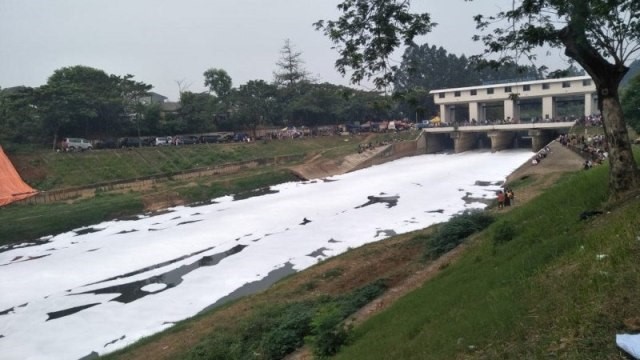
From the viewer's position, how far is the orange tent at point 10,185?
36.2 metres

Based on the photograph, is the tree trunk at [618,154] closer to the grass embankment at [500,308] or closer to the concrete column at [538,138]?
the grass embankment at [500,308]

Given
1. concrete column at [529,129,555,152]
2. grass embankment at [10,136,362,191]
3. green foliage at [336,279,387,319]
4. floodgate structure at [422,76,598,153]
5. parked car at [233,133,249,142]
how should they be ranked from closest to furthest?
green foliage at [336,279,387,319] < grass embankment at [10,136,362,191] < concrete column at [529,129,555,152] < floodgate structure at [422,76,598,153] < parked car at [233,133,249,142]

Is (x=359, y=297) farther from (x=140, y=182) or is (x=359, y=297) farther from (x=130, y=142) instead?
(x=130, y=142)

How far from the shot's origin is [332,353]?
28.6ft

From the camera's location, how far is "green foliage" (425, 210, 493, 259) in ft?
54.7

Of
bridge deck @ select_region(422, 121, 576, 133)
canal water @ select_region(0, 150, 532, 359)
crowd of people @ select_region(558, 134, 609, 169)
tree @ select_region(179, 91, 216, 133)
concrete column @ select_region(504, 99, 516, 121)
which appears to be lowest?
canal water @ select_region(0, 150, 532, 359)

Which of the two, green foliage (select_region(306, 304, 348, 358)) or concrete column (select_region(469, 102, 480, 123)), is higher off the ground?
concrete column (select_region(469, 102, 480, 123))

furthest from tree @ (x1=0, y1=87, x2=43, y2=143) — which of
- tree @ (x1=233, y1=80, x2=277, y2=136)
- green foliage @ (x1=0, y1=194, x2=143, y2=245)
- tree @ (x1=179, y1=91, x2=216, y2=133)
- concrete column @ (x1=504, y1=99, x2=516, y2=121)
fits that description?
concrete column @ (x1=504, y1=99, x2=516, y2=121)

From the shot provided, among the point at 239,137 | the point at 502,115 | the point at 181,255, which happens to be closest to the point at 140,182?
the point at 181,255

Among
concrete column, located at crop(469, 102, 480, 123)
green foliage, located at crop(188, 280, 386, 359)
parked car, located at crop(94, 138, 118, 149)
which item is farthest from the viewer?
concrete column, located at crop(469, 102, 480, 123)

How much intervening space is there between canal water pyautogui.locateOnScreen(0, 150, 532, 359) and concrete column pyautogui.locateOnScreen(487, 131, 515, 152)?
847 inches

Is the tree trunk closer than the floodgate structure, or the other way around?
the tree trunk

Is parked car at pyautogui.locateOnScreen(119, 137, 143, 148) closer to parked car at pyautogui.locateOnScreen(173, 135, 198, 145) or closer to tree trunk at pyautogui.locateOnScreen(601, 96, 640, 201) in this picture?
parked car at pyautogui.locateOnScreen(173, 135, 198, 145)

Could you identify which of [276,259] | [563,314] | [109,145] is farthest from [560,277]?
[109,145]
